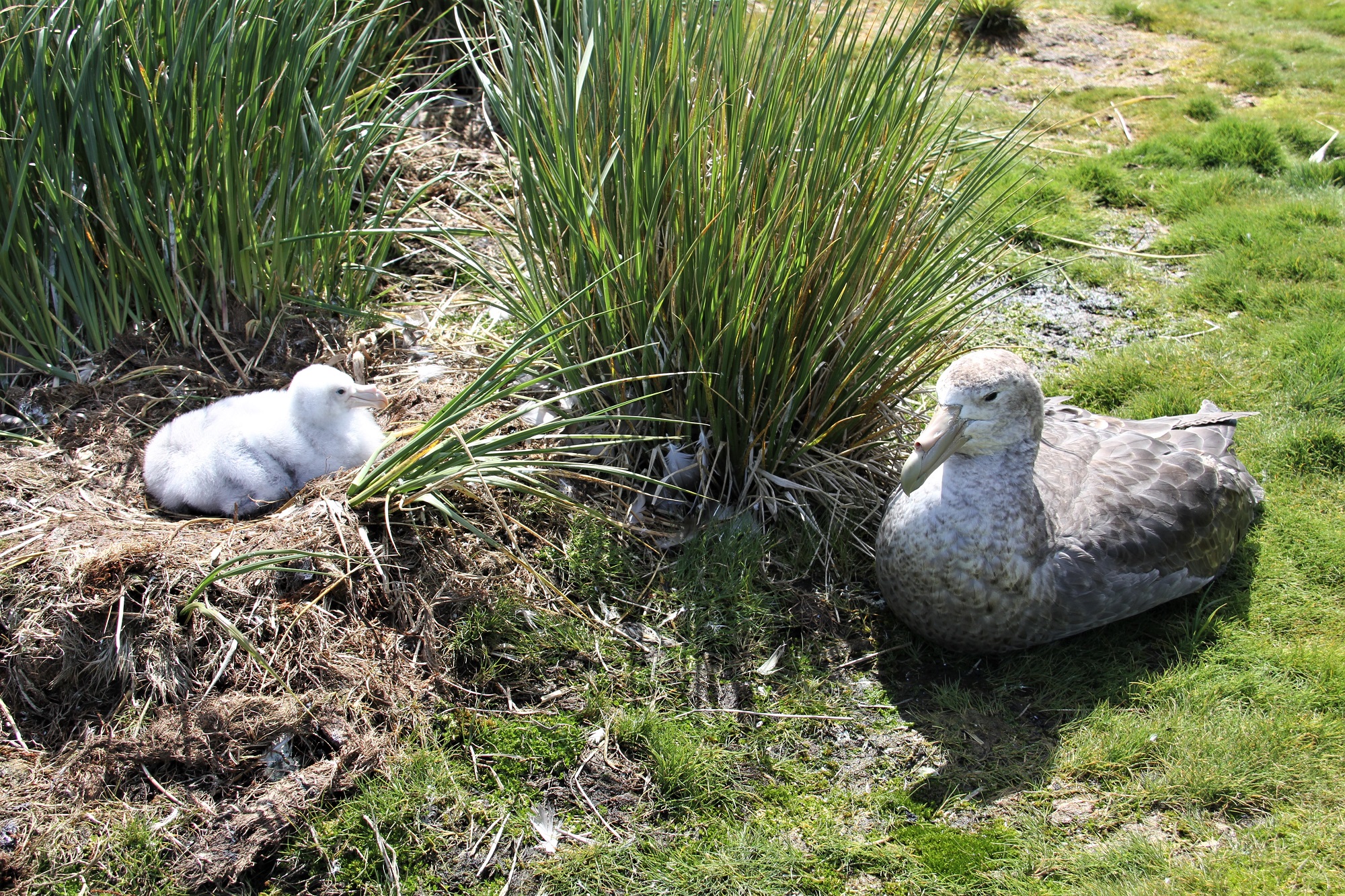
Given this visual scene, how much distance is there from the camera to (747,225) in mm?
3279

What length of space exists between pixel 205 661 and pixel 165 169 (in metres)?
1.87

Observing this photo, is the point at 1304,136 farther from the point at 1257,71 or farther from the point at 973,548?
the point at 973,548

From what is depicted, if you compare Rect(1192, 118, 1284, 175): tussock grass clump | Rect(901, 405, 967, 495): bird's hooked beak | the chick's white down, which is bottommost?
the chick's white down

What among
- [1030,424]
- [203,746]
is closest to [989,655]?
[1030,424]

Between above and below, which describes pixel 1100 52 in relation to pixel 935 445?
above

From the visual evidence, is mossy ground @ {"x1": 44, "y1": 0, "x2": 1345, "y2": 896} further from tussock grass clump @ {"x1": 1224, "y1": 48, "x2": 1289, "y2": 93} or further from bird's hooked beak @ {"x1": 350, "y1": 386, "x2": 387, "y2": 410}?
tussock grass clump @ {"x1": 1224, "y1": 48, "x2": 1289, "y2": 93}

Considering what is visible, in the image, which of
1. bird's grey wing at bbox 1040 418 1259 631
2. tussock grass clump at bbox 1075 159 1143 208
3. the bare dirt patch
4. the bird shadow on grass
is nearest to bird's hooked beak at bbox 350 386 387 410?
the bird shadow on grass

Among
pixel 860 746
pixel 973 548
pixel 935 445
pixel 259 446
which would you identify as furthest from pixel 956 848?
pixel 259 446

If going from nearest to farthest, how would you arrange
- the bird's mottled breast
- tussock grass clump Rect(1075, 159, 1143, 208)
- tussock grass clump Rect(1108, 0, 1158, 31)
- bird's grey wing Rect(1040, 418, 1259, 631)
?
the bird's mottled breast, bird's grey wing Rect(1040, 418, 1259, 631), tussock grass clump Rect(1075, 159, 1143, 208), tussock grass clump Rect(1108, 0, 1158, 31)

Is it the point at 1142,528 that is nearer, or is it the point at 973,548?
the point at 973,548

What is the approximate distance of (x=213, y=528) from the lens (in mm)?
3260

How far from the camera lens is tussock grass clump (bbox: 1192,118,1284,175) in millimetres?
6270

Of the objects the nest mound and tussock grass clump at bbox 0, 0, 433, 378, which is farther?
tussock grass clump at bbox 0, 0, 433, 378

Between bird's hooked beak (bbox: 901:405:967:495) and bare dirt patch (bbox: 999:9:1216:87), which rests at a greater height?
bare dirt patch (bbox: 999:9:1216:87)
